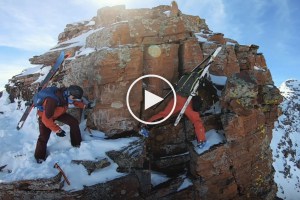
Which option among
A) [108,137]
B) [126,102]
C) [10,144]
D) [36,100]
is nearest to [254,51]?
[126,102]

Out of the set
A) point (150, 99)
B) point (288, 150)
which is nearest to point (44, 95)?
point (150, 99)

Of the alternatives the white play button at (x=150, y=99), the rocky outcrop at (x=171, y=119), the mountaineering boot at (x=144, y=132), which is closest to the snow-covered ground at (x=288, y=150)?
the rocky outcrop at (x=171, y=119)

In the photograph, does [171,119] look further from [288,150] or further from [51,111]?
[288,150]

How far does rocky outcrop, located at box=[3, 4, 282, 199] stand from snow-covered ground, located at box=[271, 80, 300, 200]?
56010 mm

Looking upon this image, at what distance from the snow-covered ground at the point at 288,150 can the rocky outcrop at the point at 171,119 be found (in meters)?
56.0

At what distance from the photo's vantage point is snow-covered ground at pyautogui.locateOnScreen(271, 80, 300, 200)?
7438cm

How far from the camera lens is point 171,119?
12492mm

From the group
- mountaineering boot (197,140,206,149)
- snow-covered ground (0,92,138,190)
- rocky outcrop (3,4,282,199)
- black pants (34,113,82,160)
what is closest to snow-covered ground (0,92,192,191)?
snow-covered ground (0,92,138,190)

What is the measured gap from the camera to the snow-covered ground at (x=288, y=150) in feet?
244

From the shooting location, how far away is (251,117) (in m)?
12.4

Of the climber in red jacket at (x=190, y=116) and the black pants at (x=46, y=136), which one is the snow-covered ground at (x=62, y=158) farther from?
the climber in red jacket at (x=190, y=116)

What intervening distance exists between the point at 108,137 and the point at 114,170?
1710 mm

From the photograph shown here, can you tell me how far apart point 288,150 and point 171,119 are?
95992 mm
